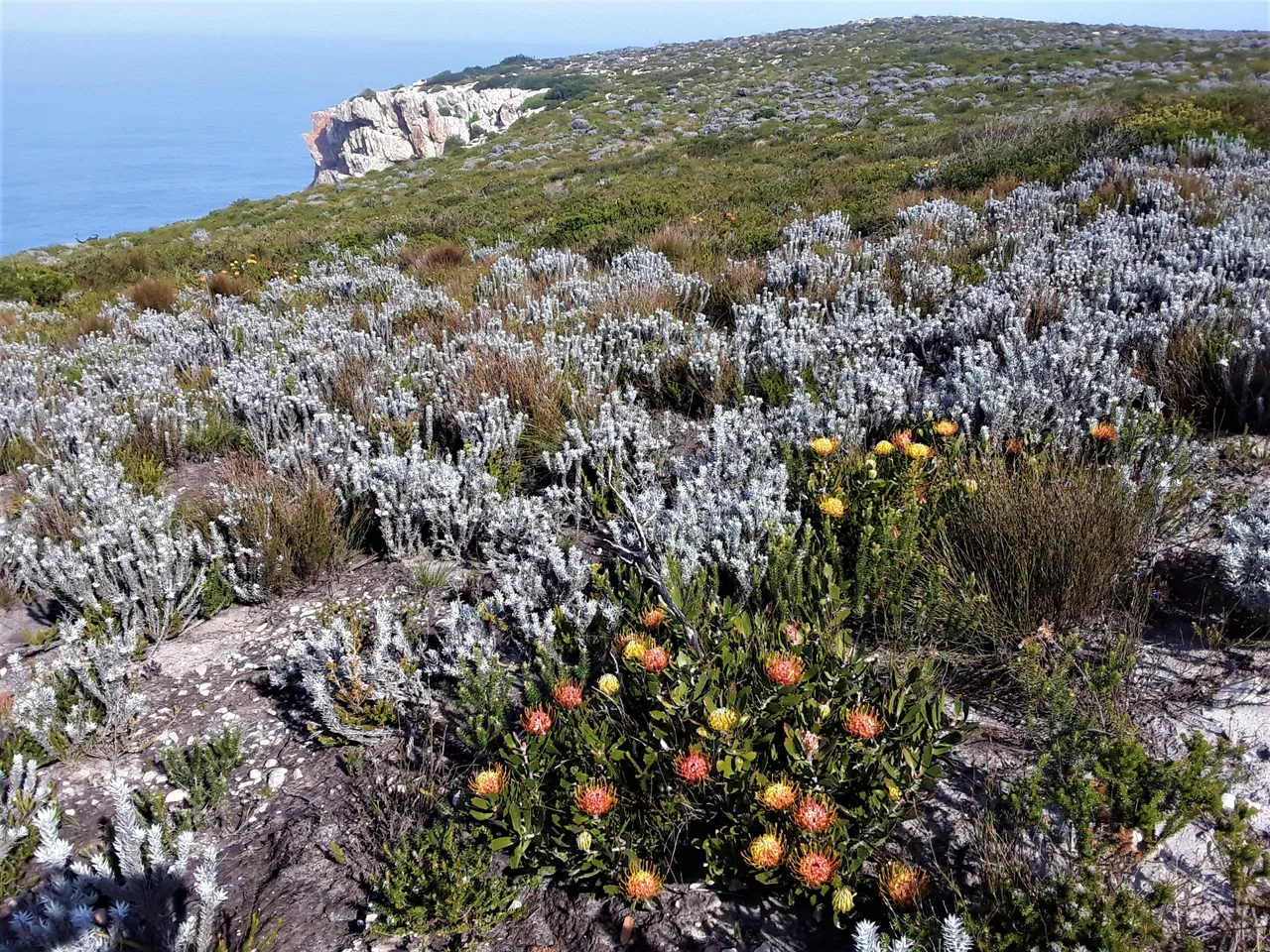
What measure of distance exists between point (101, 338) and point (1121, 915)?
32.4 feet

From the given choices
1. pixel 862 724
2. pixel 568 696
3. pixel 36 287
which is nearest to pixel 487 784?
pixel 568 696

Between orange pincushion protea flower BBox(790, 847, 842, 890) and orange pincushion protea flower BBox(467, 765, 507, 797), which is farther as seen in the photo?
orange pincushion protea flower BBox(467, 765, 507, 797)

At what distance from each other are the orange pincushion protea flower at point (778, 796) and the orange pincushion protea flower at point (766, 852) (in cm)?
7

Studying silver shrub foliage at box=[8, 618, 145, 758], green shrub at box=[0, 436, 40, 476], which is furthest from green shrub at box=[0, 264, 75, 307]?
silver shrub foliage at box=[8, 618, 145, 758]

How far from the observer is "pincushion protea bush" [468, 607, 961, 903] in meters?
1.92

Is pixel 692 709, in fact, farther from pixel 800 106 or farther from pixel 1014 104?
pixel 800 106

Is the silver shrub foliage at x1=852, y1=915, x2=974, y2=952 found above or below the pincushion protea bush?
above

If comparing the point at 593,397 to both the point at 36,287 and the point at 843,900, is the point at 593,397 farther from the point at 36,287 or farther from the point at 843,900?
the point at 36,287

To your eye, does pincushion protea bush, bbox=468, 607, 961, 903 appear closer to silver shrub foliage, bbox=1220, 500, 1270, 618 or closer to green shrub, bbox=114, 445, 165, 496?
silver shrub foliage, bbox=1220, 500, 1270, 618

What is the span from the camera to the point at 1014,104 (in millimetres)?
31219

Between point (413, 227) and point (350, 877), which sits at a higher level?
point (413, 227)

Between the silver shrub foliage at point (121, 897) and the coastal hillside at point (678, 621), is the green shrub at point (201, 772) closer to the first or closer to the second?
the coastal hillside at point (678, 621)

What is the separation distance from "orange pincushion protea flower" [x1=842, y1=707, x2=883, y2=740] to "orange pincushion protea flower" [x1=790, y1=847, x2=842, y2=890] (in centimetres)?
32

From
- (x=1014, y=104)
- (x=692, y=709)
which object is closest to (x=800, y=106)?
(x=1014, y=104)
